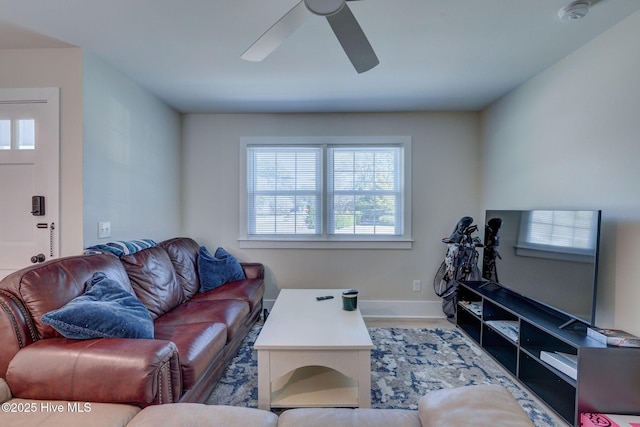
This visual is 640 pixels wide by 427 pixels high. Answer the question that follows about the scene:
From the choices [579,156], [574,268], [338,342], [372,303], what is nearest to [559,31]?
[579,156]

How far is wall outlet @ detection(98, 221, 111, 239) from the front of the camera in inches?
83.6

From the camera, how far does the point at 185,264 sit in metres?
2.58

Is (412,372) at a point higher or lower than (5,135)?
lower

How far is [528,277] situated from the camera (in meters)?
2.16

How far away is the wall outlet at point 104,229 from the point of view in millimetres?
2123

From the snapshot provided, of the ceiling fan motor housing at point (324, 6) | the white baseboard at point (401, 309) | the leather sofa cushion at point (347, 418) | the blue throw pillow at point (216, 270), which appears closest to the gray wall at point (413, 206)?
the white baseboard at point (401, 309)

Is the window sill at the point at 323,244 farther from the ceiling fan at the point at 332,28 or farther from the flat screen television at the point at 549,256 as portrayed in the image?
the ceiling fan at the point at 332,28

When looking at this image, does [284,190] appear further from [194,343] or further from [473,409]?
[473,409]

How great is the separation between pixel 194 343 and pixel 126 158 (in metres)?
1.83

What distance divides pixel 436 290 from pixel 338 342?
2.02 metres

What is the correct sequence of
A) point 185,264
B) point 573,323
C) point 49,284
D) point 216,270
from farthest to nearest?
point 216,270
point 185,264
point 573,323
point 49,284

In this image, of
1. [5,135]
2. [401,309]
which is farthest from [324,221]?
[5,135]

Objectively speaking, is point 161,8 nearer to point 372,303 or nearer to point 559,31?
point 559,31

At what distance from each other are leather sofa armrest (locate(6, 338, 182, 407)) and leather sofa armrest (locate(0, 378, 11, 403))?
0.02 meters
